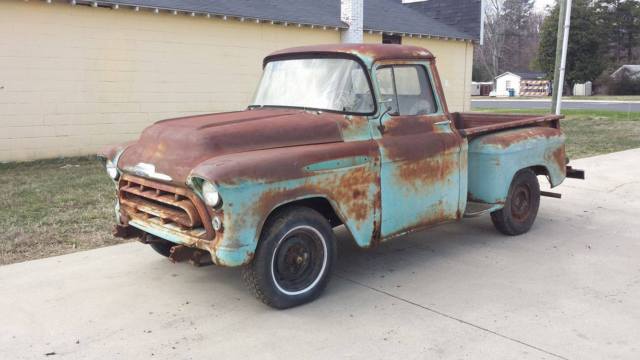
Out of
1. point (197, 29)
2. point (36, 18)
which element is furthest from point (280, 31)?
point (36, 18)

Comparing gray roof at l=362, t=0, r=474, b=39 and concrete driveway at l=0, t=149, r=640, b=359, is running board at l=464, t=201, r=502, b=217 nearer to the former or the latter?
concrete driveway at l=0, t=149, r=640, b=359

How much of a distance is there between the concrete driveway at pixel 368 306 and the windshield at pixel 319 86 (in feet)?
4.86

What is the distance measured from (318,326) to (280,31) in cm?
1223

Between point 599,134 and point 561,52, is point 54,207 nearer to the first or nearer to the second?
point 561,52

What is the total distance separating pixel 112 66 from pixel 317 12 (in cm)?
632

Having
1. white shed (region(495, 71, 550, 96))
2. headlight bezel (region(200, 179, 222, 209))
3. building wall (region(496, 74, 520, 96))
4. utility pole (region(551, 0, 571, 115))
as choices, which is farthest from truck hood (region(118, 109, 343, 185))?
building wall (region(496, 74, 520, 96))

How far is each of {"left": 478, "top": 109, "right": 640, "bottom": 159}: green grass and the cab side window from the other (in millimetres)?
7981

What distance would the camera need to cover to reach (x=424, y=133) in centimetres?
520

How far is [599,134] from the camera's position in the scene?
16797mm

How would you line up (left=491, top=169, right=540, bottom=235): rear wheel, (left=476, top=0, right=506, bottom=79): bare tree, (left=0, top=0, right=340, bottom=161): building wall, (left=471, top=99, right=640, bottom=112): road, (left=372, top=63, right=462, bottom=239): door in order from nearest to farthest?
(left=372, top=63, right=462, bottom=239): door
(left=491, top=169, right=540, bottom=235): rear wheel
(left=0, top=0, right=340, bottom=161): building wall
(left=471, top=99, right=640, bottom=112): road
(left=476, top=0, right=506, bottom=79): bare tree

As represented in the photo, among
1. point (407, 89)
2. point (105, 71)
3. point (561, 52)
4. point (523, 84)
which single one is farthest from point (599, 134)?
point (523, 84)

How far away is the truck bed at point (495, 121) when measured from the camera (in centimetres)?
588

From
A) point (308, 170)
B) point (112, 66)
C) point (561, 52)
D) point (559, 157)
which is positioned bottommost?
point (559, 157)

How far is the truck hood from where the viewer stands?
13.8 feet
